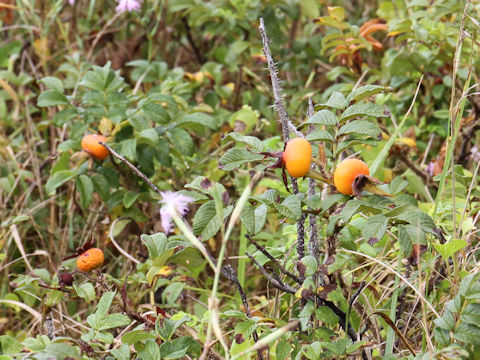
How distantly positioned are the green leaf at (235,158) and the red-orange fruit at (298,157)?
0.12m

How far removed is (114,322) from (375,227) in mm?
492

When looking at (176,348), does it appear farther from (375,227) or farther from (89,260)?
(375,227)

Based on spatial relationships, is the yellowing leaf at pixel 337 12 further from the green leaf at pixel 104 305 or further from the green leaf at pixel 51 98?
the green leaf at pixel 104 305

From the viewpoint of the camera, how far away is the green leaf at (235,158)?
42.8 inches

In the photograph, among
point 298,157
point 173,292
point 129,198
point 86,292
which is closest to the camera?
point 298,157

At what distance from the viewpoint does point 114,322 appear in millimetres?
1131

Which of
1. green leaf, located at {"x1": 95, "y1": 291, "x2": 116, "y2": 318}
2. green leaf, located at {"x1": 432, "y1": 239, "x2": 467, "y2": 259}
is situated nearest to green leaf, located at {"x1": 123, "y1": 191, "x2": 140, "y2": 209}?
green leaf, located at {"x1": 95, "y1": 291, "x2": 116, "y2": 318}

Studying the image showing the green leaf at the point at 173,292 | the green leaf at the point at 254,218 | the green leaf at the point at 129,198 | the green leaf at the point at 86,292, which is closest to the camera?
the green leaf at the point at 254,218

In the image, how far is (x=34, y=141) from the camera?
2.29 meters

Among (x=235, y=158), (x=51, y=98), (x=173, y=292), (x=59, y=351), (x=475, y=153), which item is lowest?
(x=173, y=292)

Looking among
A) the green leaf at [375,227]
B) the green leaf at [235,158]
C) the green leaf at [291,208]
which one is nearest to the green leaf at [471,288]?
the green leaf at [375,227]

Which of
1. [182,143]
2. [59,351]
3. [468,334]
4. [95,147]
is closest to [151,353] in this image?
[59,351]

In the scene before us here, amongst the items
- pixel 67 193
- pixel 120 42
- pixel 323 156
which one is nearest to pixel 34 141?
pixel 67 193

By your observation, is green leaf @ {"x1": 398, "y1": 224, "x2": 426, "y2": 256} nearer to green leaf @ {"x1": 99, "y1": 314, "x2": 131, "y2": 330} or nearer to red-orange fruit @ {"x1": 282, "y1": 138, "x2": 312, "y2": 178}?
red-orange fruit @ {"x1": 282, "y1": 138, "x2": 312, "y2": 178}
